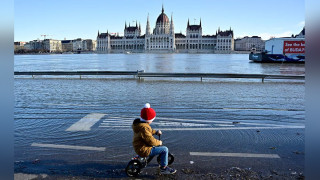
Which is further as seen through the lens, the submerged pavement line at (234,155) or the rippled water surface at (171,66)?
the rippled water surface at (171,66)

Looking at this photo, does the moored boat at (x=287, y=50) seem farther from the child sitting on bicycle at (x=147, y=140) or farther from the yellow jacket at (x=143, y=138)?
the yellow jacket at (x=143, y=138)

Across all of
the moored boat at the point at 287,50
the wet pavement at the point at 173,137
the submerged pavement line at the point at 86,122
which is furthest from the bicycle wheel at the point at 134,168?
the moored boat at the point at 287,50

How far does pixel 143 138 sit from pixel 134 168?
1.99ft

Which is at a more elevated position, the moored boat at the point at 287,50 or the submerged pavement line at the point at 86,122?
the moored boat at the point at 287,50

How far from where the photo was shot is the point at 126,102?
496 inches

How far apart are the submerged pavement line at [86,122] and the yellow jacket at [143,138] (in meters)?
3.63

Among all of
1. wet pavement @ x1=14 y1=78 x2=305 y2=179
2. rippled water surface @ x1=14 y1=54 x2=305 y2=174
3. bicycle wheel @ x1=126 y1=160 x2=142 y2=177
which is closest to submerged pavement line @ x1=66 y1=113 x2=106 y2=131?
wet pavement @ x1=14 y1=78 x2=305 y2=179

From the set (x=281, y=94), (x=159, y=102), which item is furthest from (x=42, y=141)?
(x=281, y=94)

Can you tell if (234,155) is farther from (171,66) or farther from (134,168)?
(171,66)

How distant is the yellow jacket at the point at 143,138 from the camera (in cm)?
486

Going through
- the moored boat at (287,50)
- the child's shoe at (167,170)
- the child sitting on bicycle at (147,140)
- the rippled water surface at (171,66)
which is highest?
the moored boat at (287,50)

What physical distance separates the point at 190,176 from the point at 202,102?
25.2ft

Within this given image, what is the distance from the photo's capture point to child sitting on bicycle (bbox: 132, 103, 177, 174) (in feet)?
15.9

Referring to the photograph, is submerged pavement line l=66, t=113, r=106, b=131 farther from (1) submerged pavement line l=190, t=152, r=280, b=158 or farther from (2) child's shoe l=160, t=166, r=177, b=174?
(2) child's shoe l=160, t=166, r=177, b=174
